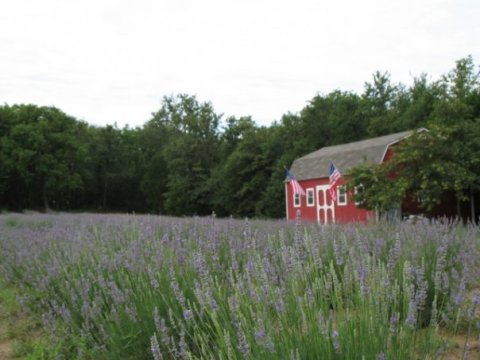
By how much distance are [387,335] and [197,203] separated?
4418 centimetres

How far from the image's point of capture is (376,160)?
25250mm

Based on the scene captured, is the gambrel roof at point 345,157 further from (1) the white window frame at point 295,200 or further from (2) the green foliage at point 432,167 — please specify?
(2) the green foliage at point 432,167

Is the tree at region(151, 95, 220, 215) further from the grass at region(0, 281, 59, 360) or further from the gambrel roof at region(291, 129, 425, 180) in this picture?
the grass at region(0, 281, 59, 360)

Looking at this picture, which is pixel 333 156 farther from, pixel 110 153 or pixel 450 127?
pixel 110 153

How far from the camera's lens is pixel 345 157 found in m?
28.4

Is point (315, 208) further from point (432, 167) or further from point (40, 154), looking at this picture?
point (40, 154)

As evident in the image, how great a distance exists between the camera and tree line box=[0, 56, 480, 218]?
39.4 m

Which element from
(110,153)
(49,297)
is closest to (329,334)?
(49,297)

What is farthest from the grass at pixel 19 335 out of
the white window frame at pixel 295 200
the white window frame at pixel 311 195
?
the white window frame at pixel 295 200

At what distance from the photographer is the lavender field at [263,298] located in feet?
7.40

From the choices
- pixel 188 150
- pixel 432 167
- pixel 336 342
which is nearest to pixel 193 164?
pixel 188 150

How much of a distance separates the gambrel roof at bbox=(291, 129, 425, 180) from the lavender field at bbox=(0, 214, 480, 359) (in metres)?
19.5

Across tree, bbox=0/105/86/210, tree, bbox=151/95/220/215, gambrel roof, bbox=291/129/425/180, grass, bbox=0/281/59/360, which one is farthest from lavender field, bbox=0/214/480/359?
tree, bbox=0/105/86/210

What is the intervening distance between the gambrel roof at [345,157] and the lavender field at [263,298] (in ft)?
63.9
